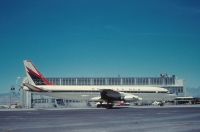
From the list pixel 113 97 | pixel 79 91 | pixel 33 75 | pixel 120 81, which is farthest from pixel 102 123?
pixel 120 81

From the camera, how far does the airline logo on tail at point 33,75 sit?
6308 cm

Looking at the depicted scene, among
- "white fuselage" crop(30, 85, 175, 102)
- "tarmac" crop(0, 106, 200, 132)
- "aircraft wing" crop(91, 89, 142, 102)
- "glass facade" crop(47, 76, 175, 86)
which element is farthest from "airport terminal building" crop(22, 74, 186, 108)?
"tarmac" crop(0, 106, 200, 132)

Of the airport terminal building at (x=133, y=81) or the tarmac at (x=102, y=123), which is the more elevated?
the airport terminal building at (x=133, y=81)

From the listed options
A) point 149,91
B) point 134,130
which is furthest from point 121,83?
point 134,130

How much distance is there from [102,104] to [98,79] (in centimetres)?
5633

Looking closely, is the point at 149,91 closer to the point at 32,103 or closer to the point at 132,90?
the point at 132,90

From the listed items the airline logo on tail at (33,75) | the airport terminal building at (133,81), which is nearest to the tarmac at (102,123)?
the airline logo on tail at (33,75)

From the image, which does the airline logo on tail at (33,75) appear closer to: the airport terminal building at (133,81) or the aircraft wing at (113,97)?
the aircraft wing at (113,97)

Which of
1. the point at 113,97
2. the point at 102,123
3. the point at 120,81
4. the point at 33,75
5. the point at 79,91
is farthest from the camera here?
the point at 120,81

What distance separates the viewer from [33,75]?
63.3m

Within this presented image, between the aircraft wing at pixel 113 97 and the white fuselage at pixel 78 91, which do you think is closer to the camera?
the aircraft wing at pixel 113 97

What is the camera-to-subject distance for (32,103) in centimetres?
9944

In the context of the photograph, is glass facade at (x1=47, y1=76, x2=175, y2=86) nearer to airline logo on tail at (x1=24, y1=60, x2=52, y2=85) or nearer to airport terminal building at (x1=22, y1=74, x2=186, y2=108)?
airport terminal building at (x1=22, y1=74, x2=186, y2=108)

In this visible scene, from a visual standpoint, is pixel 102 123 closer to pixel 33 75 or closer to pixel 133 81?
pixel 33 75
